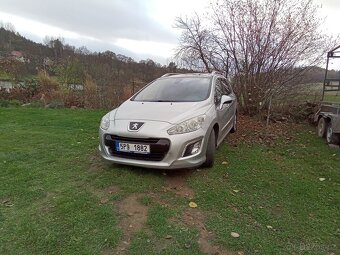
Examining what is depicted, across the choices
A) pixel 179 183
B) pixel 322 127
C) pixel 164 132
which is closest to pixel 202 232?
pixel 179 183

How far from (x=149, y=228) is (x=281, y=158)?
132 inches

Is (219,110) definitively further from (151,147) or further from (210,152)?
(151,147)

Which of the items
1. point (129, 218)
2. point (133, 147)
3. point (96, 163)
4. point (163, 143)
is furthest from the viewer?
point (96, 163)

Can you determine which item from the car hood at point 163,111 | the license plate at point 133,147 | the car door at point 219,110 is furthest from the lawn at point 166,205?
the car hood at point 163,111

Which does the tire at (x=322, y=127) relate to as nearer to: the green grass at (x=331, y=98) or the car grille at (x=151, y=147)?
the green grass at (x=331, y=98)

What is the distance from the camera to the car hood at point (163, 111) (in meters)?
3.90

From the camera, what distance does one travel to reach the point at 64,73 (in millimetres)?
15227

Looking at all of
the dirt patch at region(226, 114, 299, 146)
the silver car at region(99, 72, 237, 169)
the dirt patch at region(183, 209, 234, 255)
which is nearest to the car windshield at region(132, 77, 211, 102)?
the silver car at region(99, 72, 237, 169)

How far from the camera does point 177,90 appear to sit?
5.00m

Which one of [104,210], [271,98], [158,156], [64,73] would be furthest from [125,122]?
[64,73]

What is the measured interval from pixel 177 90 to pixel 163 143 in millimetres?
1629

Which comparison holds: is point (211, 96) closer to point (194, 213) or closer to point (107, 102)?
point (194, 213)

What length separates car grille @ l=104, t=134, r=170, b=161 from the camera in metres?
3.64

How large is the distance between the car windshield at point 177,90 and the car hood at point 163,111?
0.89 ft
